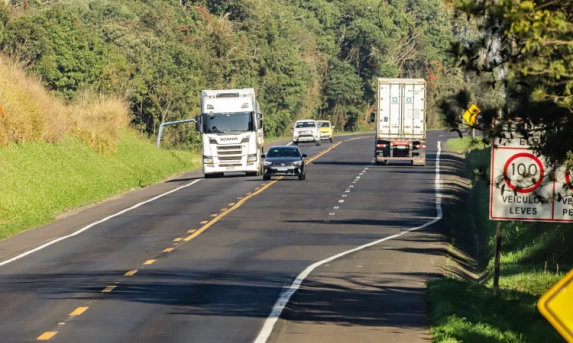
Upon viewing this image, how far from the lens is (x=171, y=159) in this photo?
59562 millimetres

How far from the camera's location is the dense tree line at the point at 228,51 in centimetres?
7119

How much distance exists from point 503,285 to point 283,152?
1033 inches

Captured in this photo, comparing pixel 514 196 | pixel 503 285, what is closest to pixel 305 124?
pixel 503 285

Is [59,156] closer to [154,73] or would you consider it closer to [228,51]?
[154,73]

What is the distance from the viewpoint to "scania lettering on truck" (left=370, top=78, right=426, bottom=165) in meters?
53.8

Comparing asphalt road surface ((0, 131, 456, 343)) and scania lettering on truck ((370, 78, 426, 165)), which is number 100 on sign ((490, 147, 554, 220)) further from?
scania lettering on truck ((370, 78, 426, 165))

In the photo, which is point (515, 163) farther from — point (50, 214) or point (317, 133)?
point (317, 133)

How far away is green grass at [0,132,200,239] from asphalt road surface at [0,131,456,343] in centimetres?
119

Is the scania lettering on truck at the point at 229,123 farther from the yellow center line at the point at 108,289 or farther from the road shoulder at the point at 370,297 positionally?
the yellow center line at the point at 108,289

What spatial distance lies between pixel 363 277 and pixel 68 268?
603cm

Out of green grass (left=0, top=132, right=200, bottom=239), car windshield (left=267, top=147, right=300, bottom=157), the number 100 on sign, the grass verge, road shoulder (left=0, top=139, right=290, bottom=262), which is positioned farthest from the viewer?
car windshield (left=267, top=147, right=300, bottom=157)

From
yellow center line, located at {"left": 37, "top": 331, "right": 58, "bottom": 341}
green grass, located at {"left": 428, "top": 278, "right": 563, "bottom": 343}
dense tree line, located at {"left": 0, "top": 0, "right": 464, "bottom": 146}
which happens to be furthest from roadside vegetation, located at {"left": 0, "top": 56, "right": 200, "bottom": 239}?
green grass, located at {"left": 428, "top": 278, "right": 563, "bottom": 343}

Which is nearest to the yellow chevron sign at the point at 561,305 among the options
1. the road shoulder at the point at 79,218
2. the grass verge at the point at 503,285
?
the grass verge at the point at 503,285

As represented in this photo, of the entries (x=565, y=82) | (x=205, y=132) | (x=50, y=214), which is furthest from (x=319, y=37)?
(x=565, y=82)
